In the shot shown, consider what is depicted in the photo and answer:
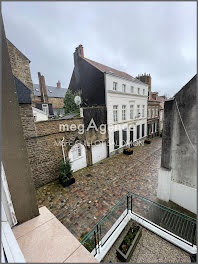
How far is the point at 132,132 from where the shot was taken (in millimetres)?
13203

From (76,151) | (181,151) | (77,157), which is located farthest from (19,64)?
(181,151)

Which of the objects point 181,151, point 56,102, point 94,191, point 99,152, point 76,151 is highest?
point 56,102

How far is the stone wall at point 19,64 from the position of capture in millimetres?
9596

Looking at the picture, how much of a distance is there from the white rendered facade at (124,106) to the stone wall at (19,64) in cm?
776

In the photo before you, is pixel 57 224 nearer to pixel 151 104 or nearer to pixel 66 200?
pixel 66 200

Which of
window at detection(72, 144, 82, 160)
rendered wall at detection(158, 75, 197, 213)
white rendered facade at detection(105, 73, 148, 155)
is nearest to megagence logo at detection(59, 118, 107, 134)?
white rendered facade at detection(105, 73, 148, 155)

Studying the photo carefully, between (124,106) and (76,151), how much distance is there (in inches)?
274

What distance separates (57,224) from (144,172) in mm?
7128

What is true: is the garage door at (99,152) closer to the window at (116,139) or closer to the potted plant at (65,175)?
the window at (116,139)

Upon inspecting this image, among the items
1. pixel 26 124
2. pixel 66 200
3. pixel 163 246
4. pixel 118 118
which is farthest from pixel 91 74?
pixel 163 246

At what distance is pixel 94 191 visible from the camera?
230 inches

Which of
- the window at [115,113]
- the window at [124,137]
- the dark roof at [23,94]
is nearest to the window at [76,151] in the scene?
the dark roof at [23,94]

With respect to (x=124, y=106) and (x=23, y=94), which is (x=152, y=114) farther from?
(x=23, y=94)

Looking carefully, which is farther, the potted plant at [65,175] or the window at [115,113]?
the window at [115,113]
